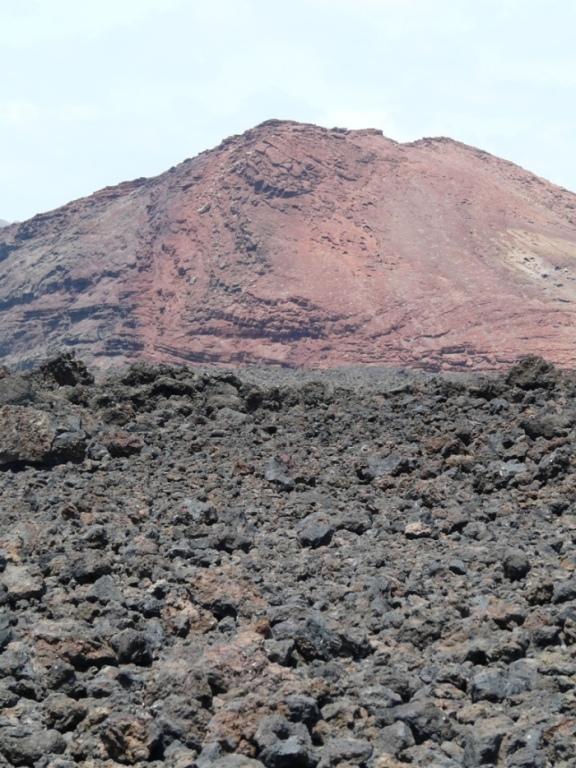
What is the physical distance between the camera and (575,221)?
5731 centimetres

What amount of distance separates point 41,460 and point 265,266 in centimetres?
3808

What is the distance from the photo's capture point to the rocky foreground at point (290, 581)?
4.21 meters

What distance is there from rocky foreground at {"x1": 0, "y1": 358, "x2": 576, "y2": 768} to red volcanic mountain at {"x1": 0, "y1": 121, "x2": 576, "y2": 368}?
3001 cm

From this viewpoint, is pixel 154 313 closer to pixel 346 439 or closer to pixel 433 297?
pixel 433 297

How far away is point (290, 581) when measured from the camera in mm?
6266

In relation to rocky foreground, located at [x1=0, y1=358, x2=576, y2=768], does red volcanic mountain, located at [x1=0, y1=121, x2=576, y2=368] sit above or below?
above

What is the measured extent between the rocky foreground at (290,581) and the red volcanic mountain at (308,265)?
30005 millimetres

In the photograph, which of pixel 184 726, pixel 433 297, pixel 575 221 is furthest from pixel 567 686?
pixel 575 221

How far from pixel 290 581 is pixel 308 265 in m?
40.9

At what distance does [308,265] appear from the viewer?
46625 millimetres

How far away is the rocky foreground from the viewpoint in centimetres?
421

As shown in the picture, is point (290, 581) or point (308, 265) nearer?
point (290, 581)

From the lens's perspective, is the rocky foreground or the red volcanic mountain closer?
the rocky foreground

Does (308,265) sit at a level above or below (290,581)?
above
